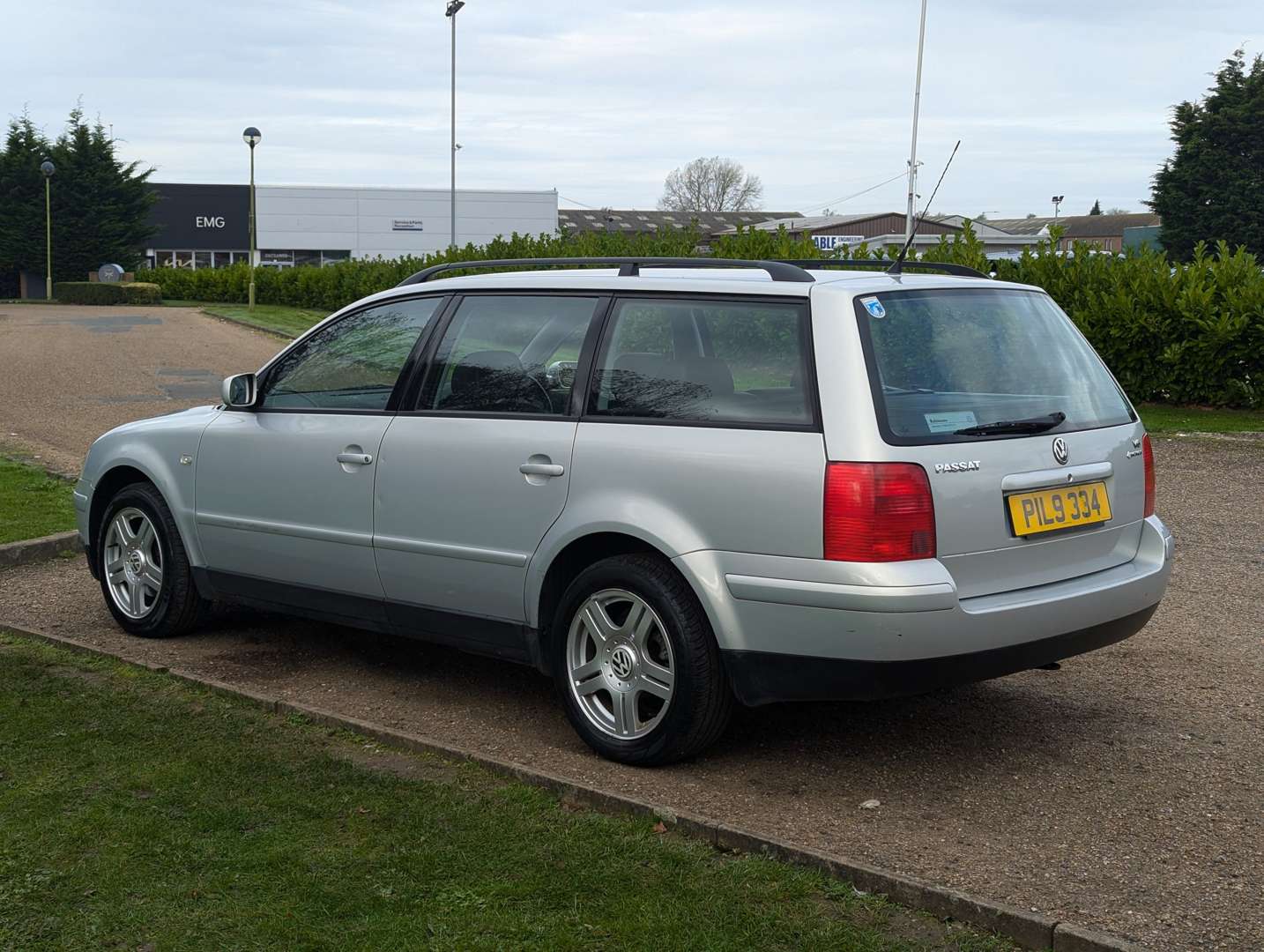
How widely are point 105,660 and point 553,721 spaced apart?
212 centimetres

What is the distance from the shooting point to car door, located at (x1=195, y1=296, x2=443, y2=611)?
18.6ft

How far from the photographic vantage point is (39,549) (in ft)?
27.8

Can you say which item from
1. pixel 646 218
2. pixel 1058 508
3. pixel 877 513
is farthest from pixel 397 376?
pixel 646 218

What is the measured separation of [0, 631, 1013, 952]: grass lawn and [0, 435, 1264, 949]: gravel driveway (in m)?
0.36

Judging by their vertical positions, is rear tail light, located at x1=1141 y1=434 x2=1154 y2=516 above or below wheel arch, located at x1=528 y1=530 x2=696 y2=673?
above

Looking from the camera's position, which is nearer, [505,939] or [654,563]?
[505,939]

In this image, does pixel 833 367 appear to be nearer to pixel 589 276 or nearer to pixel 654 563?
pixel 654 563

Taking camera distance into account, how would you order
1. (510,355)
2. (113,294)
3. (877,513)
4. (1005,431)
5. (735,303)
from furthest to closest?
1. (113,294)
2. (510,355)
3. (735,303)
4. (1005,431)
5. (877,513)

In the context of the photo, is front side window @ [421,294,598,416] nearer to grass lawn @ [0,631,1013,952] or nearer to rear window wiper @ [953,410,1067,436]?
grass lawn @ [0,631,1013,952]

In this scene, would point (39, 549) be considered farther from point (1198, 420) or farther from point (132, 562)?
point (1198, 420)

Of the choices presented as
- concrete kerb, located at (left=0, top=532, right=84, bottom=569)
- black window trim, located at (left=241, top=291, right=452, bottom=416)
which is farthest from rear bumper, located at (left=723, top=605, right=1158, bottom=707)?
concrete kerb, located at (left=0, top=532, right=84, bottom=569)

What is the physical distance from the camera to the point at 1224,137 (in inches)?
2122

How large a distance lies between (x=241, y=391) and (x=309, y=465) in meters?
0.66

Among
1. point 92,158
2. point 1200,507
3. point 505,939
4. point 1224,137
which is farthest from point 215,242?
point 505,939
